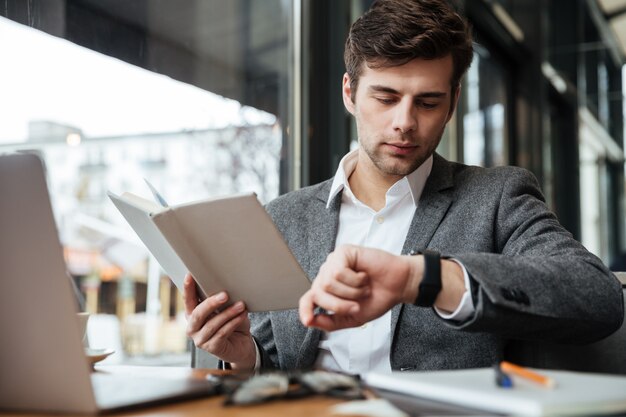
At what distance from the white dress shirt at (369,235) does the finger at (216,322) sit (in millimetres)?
307

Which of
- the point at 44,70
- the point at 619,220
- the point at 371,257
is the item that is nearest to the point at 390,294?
the point at 371,257

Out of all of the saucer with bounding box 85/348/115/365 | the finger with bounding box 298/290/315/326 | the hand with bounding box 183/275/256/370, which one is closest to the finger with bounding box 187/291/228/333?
the hand with bounding box 183/275/256/370

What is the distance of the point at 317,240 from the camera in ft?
5.23

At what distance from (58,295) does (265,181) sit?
1694 millimetres

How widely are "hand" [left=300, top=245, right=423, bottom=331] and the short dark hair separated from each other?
1.92 ft

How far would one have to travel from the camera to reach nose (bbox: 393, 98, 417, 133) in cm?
146

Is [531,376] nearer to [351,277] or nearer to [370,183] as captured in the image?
[351,277]

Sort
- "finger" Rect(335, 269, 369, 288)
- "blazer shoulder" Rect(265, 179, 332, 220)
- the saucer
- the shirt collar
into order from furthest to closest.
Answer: "blazer shoulder" Rect(265, 179, 332, 220)
the shirt collar
the saucer
"finger" Rect(335, 269, 369, 288)

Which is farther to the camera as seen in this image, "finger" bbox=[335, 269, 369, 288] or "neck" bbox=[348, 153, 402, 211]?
"neck" bbox=[348, 153, 402, 211]

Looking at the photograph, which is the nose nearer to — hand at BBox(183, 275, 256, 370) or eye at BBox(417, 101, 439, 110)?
eye at BBox(417, 101, 439, 110)

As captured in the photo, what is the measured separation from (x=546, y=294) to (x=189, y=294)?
583mm

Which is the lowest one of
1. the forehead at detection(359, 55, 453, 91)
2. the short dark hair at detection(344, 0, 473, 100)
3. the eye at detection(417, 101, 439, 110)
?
the eye at detection(417, 101, 439, 110)

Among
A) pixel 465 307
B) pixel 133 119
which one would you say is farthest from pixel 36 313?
pixel 133 119

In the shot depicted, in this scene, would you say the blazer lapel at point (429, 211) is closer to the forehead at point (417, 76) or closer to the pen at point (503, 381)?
the forehead at point (417, 76)
